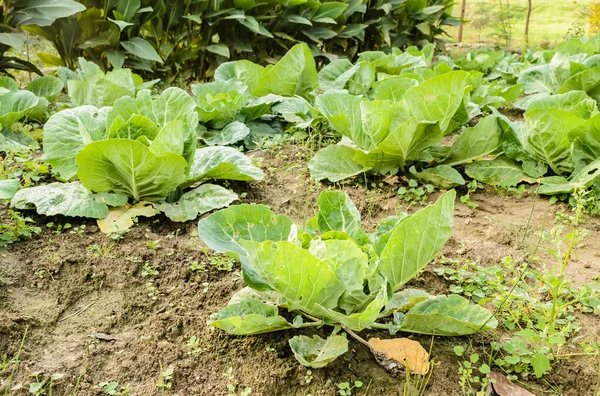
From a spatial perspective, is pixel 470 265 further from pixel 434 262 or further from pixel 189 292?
pixel 189 292

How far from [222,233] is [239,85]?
7.21 feet

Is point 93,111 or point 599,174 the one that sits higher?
point 93,111

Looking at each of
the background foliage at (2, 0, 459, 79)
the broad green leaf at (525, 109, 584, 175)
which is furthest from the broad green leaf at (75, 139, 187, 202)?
the background foliage at (2, 0, 459, 79)

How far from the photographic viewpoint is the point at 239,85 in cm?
404

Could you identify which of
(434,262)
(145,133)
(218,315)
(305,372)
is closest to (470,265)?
(434,262)

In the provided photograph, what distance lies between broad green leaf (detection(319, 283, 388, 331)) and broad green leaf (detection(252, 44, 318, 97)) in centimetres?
277

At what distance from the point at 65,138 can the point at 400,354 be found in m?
2.03

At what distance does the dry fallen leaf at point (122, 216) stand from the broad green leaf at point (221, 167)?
0.89 feet

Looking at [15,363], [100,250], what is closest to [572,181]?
[100,250]

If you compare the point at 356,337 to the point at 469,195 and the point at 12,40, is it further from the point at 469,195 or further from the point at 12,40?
the point at 12,40

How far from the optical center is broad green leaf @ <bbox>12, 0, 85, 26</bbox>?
15.5 ft

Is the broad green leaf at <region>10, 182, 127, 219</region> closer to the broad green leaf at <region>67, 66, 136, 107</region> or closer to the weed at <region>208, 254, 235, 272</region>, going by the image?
the weed at <region>208, 254, 235, 272</region>

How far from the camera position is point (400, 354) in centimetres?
186

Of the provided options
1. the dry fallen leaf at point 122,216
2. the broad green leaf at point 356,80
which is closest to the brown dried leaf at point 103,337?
the dry fallen leaf at point 122,216
